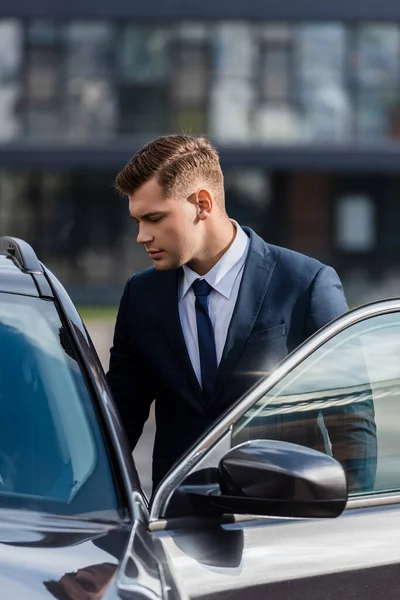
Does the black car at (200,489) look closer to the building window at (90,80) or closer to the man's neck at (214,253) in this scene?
the man's neck at (214,253)

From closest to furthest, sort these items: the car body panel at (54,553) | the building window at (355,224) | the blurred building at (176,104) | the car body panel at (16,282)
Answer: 1. the car body panel at (54,553)
2. the car body panel at (16,282)
3. the blurred building at (176,104)
4. the building window at (355,224)

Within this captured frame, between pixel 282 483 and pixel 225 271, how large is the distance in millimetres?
1163

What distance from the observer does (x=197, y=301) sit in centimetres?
312

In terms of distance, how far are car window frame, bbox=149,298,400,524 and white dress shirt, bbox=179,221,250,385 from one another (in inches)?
29.3

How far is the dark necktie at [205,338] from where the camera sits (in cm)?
303

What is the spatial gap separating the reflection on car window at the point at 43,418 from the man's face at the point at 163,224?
1.43ft

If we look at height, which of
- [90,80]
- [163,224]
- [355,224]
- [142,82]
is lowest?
[355,224]

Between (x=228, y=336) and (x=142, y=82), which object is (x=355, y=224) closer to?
(x=142, y=82)

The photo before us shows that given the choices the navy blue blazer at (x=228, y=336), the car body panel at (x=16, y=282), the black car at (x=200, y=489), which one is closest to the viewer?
the black car at (x=200, y=489)

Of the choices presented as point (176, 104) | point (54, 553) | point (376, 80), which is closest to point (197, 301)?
point (54, 553)

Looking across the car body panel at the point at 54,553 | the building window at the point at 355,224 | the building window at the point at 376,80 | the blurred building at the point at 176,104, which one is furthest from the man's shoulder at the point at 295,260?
the building window at the point at 355,224

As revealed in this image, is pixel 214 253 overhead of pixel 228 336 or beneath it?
overhead

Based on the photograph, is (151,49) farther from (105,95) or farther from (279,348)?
(279,348)

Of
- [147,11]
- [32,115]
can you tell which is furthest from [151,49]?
[32,115]
